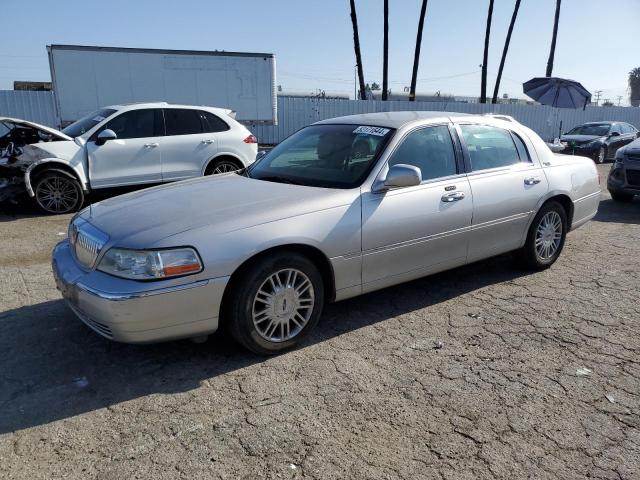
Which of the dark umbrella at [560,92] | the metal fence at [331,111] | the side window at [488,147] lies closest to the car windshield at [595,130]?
the dark umbrella at [560,92]

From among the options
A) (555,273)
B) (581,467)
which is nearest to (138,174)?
(555,273)

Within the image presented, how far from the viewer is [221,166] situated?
9016mm

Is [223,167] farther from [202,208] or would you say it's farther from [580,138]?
[580,138]

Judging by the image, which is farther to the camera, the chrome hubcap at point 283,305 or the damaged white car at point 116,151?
the damaged white car at point 116,151

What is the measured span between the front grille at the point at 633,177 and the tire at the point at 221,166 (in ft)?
22.4

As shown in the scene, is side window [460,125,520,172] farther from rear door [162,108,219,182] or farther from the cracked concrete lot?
rear door [162,108,219,182]

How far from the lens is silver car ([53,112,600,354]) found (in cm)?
305

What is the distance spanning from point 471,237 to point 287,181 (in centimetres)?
166

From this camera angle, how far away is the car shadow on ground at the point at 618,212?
7984 mm

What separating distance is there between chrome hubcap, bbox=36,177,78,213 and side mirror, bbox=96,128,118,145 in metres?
0.78

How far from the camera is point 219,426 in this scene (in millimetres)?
2750

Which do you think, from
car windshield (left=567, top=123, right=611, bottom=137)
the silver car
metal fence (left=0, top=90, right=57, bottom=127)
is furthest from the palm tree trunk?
the silver car

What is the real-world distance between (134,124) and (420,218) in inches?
238

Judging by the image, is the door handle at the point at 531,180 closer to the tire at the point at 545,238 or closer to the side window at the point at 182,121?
the tire at the point at 545,238
